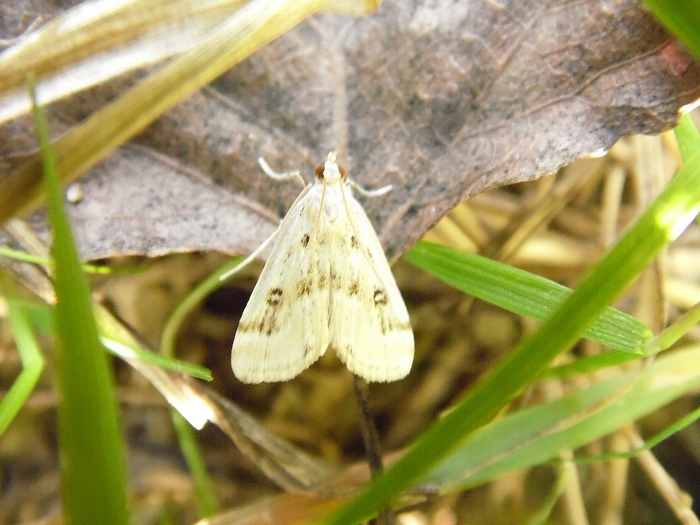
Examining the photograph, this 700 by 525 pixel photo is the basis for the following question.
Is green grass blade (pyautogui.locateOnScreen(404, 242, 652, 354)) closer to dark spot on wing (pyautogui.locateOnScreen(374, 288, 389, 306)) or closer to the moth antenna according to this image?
dark spot on wing (pyautogui.locateOnScreen(374, 288, 389, 306))

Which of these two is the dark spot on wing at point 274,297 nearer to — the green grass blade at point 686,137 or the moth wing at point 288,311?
the moth wing at point 288,311

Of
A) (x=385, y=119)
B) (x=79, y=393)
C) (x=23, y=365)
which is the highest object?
(x=385, y=119)

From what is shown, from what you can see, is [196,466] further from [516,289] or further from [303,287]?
[516,289]

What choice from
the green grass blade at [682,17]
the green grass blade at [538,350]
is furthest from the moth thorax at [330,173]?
the green grass blade at [682,17]

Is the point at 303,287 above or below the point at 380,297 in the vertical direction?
above

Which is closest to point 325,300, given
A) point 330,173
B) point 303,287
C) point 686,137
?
point 303,287

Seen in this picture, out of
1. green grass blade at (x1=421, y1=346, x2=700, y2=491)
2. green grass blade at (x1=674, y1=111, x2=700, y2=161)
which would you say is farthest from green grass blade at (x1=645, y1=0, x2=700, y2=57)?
green grass blade at (x1=421, y1=346, x2=700, y2=491)

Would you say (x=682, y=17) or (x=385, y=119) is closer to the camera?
(x=682, y=17)
